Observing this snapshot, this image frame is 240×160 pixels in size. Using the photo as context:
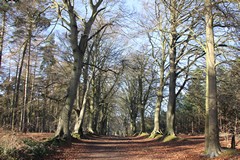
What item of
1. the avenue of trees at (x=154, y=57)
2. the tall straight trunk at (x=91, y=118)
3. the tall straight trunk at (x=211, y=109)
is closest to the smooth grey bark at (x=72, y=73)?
the avenue of trees at (x=154, y=57)

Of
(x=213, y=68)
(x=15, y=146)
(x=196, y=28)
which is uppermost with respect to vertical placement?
(x=196, y=28)

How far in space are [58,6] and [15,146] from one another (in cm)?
1074

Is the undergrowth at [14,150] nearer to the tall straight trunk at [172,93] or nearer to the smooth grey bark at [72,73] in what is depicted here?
the smooth grey bark at [72,73]

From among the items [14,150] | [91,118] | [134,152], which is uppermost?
[91,118]

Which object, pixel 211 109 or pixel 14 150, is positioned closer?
pixel 14 150

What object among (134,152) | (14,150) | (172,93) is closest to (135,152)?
(134,152)

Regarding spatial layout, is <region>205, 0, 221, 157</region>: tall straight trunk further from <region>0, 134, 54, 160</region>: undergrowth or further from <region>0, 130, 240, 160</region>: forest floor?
<region>0, 134, 54, 160</region>: undergrowth

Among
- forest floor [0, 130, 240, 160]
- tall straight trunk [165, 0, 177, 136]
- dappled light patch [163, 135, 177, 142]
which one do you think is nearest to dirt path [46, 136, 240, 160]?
forest floor [0, 130, 240, 160]

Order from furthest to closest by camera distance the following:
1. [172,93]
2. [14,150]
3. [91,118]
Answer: [91,118] → [172,93] → [14,150]

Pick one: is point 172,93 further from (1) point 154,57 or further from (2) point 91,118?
(2) point 91,118

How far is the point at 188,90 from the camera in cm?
2295

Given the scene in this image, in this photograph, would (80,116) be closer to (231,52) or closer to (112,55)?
(112,55)

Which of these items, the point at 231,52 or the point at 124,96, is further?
the point at 124,96

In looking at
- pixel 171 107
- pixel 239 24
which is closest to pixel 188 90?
pixel 171 107
